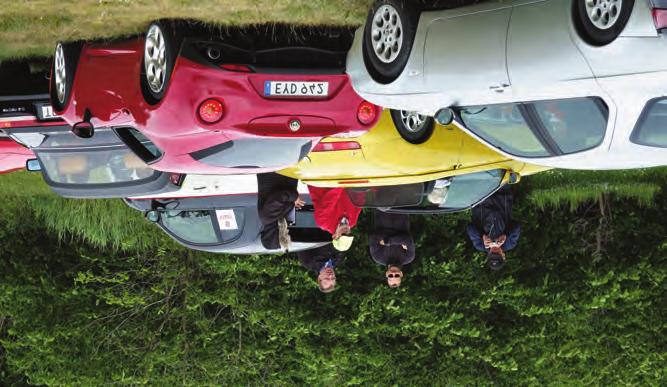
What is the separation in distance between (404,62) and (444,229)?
5699 millimetres

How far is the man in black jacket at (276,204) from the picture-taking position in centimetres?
987

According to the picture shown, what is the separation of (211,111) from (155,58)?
2.12 feet

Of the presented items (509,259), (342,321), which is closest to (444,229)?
(509,259)

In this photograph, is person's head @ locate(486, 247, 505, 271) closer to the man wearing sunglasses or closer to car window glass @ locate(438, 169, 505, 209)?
the man wearing sunglasses

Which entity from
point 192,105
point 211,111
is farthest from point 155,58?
point 211,111

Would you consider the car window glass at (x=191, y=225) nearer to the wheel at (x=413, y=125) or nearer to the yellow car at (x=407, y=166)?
the yellow car at (x=407, y=166)

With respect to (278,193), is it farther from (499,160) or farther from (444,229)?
(444,229)

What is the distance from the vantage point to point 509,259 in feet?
42.8

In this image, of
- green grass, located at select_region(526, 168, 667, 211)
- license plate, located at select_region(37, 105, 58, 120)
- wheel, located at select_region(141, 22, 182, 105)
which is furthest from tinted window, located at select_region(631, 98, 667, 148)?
green grass, located at select_region(526, 168, 667, 211)

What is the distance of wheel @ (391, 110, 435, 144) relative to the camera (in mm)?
9359

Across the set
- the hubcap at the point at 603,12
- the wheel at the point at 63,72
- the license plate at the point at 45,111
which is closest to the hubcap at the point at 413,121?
the hubcap at the point at 603,12

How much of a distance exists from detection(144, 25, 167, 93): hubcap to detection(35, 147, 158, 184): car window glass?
197 centimetres

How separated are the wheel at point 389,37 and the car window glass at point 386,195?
249 centimetres

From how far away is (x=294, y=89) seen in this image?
27.0ft
